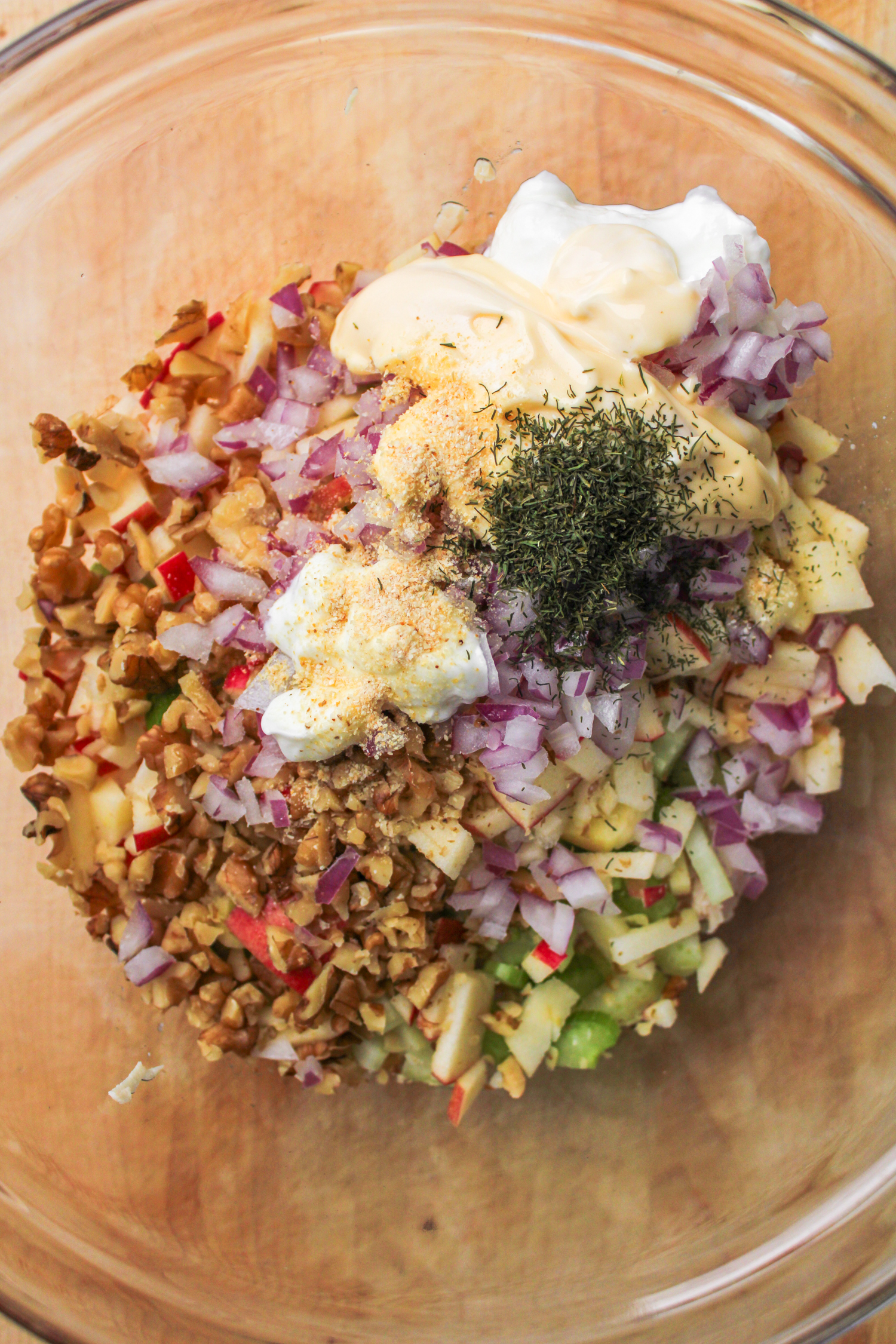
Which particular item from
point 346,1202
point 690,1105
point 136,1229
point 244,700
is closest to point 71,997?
point 136,1229

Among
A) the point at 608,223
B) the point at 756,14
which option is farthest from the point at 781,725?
the point at 756,14

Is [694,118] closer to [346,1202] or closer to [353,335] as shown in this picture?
[353,335]

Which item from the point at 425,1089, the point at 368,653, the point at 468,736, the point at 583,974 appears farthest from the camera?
the point at 425,1089

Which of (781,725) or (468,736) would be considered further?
(781,725)

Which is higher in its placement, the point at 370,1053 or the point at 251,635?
the point at 251,635

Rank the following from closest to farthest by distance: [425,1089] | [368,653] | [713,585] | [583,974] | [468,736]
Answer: [368,653] < [468,736] < [713,585] < [583,974] < [425,1089]

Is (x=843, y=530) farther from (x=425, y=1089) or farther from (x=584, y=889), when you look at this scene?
(x=425, y=1089)
